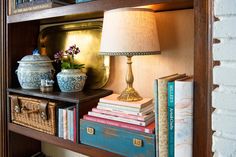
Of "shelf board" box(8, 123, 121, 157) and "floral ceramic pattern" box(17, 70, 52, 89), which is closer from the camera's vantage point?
"shelf board" box(8, 123, 121, 157)

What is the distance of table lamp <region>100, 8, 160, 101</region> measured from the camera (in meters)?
0.93

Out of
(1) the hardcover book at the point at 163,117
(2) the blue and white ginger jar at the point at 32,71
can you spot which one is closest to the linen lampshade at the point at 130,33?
(1) the hardcover book at the point at 163,117

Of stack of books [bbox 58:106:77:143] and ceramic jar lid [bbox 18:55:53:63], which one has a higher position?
ceramic jar lid [bbox 18:55:53:63]

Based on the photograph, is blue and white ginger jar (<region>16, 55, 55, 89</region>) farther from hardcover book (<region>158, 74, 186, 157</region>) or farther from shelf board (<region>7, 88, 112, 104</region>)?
hardcover book (<region>158, 74, 186, 157</region>)

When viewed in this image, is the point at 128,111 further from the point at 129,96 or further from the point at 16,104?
the point at 16,104

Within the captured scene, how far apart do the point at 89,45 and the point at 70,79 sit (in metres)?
0.24

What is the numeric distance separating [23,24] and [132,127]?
96cm

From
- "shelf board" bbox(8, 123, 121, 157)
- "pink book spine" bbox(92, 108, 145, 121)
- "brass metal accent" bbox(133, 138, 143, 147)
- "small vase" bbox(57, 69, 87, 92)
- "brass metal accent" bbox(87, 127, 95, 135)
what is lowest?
"shelf board" bbox(8, 123, 121, 157)

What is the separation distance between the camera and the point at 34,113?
1.24 metres

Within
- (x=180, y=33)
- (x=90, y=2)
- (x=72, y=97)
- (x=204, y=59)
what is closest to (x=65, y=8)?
(x=90, y=2)

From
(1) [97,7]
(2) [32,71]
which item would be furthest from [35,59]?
(1) [97,7]

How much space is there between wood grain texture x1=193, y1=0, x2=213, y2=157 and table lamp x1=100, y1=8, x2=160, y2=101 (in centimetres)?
23

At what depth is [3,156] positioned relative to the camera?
1.43 m

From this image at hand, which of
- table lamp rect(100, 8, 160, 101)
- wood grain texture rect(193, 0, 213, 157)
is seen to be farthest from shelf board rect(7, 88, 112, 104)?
wood grain texture rect(193, 0, 213, 157)
